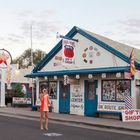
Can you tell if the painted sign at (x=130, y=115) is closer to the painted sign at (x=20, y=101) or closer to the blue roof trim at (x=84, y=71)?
the blue roof trim at (x=84, y=71)

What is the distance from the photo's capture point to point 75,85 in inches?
1080

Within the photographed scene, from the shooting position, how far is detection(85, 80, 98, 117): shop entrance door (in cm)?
2581

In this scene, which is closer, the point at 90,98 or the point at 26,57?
the point at 90,98

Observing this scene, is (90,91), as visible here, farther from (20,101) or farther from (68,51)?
(20,101)

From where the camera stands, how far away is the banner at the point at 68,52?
26050 mm

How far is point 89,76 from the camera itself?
25281mm

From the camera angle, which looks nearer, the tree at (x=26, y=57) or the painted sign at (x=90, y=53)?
the painted sign at (x=90, y=53)

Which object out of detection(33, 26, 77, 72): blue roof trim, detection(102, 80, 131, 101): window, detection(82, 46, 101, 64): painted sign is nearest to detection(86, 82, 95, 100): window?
detection(102, 80, 131, 101): window

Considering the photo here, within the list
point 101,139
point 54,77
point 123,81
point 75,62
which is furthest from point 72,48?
point 101,139

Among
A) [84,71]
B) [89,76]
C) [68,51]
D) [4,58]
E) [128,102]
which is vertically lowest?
[128,102]

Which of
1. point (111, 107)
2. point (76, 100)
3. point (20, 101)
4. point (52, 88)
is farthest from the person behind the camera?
point (20, 101)

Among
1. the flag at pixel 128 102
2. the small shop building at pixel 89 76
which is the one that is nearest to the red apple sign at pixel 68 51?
the small shop building at pixel 89 76

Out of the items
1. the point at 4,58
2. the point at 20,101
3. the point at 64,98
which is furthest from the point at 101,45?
the point at 4,58

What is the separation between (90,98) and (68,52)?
354 cm
